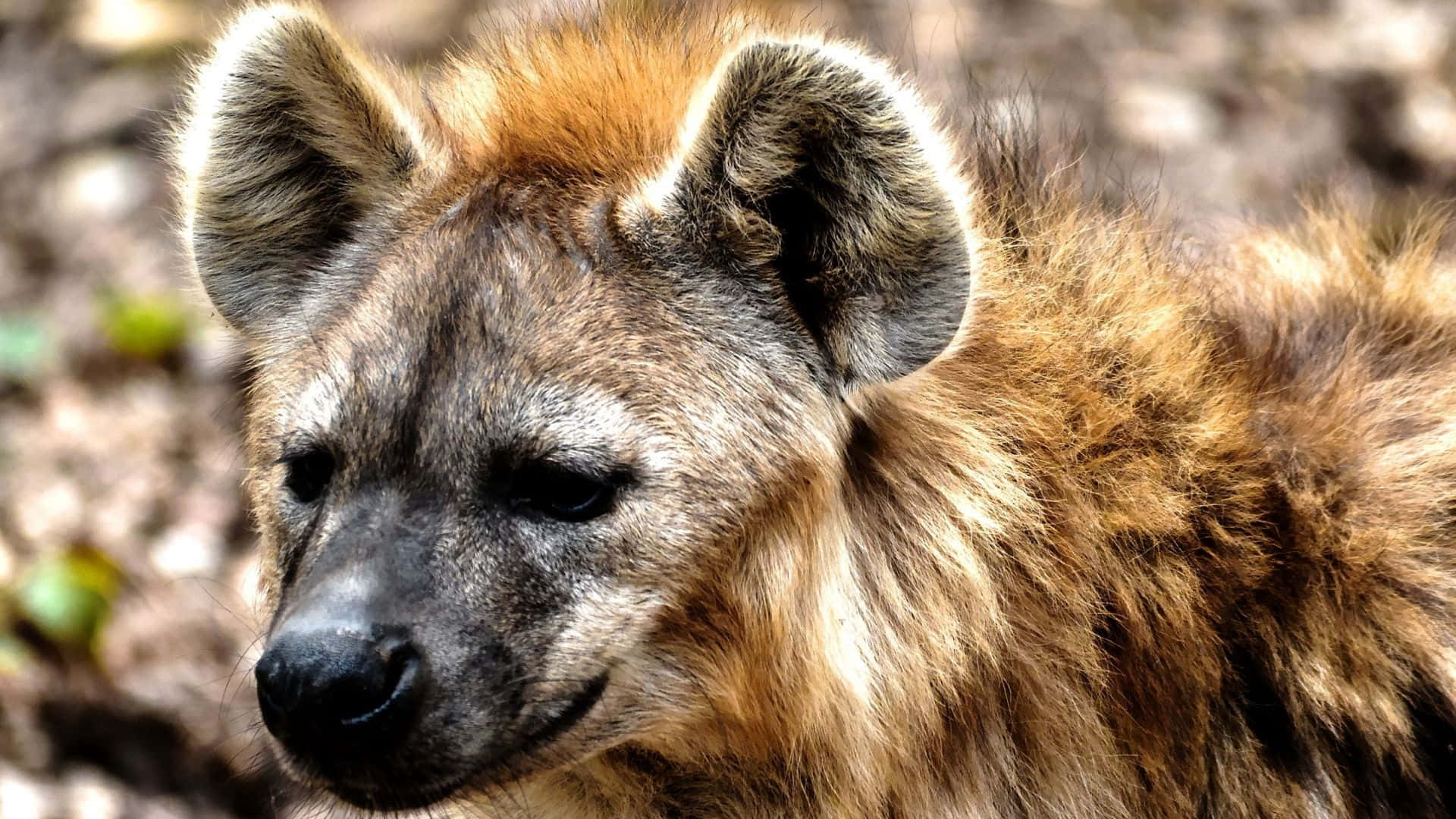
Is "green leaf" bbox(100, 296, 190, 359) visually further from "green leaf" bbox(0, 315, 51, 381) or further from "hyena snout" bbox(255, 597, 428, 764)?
"hyena snout" bbox(255, 597, 428, 764)

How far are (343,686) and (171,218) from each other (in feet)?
12.7

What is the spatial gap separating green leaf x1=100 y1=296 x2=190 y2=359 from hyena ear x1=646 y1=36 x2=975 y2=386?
11.4 ft

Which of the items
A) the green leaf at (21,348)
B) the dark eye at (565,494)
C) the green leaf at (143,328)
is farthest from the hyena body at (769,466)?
the green leaf at (21,348)

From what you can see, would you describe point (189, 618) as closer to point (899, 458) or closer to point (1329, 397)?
point (899, 458)

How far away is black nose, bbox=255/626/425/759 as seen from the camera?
7.78 ft

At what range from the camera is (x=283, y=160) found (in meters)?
3.03

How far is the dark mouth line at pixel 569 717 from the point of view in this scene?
101 inches

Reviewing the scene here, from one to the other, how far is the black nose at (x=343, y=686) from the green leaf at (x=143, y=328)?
354 cm

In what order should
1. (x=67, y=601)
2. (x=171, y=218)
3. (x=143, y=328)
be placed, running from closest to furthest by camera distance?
(x=67, y=601) → (x=143, y=328) → (x=171, y=218)

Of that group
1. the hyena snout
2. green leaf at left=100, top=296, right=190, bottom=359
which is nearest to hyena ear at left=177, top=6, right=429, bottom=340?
the hyena snout

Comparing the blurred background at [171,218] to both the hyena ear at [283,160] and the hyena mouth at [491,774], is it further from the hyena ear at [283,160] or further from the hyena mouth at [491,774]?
the hyena mouth at [491,774]

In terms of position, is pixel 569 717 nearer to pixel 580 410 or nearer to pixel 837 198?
pixel 580 410

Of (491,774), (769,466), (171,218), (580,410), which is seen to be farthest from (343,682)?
(171,218)

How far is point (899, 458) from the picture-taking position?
2.80 meters
